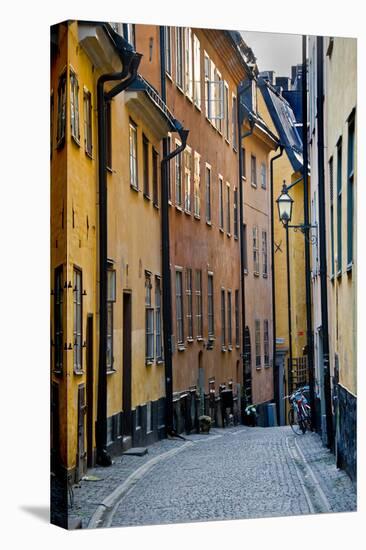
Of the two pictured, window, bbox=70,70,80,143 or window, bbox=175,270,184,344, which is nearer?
window, bbox=70,70,80,143

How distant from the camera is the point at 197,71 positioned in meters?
15.7

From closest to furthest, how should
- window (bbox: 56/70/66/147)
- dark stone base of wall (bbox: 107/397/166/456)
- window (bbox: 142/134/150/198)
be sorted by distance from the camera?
window (bbox: 56/70/66/147), dark stone base of wall (bbox: 107/397/166/456), window (bbox: 142/134/150/198)

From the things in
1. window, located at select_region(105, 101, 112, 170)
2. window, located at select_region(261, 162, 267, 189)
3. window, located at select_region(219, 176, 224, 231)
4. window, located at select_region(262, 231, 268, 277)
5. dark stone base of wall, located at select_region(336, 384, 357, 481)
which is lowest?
dark stone base of wall, located at select_region(336, 384, 357, 481)

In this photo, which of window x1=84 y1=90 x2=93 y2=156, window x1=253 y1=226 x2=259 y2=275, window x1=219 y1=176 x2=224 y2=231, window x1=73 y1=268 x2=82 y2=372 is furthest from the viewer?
window x1=253 y1=226 x2=259 y2=275

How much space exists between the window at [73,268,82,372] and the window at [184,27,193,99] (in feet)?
8.01

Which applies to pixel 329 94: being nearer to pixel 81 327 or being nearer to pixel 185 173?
pixel 185 173

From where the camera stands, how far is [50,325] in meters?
14.5

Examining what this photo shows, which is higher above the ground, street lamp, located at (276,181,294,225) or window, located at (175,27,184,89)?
window, located at (175,27,184,89)

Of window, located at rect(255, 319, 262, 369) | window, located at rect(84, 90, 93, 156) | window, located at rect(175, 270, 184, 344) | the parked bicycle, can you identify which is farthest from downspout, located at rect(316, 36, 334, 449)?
window, located at rect(84, 90, 93, 156)

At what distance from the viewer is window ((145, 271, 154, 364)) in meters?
15.3

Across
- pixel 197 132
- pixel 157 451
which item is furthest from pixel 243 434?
pixel 197 132

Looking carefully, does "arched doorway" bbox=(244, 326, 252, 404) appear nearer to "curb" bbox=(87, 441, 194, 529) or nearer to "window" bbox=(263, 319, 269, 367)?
"window" bbox=(263, 319, 269, 367)

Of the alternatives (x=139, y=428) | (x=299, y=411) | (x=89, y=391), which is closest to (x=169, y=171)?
(x=89, y=391)

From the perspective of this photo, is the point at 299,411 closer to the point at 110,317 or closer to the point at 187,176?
the point at 110,317
